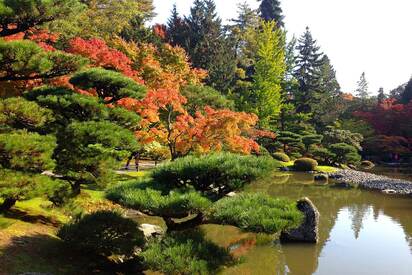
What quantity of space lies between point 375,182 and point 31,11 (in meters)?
22.6

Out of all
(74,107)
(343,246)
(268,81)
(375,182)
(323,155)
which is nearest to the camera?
(74,107)

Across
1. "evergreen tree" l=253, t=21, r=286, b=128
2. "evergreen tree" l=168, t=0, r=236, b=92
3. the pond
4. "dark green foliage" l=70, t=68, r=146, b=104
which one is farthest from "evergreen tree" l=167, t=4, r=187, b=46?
"dark green foliage" l=70, t=68, r=146, b=104

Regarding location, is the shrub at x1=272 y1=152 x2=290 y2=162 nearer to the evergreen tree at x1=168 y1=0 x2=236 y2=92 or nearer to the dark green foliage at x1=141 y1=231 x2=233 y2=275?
the evergreen tree at x1=168 y1=0 x2=236 y2=92

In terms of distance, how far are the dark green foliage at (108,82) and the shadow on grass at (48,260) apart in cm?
327

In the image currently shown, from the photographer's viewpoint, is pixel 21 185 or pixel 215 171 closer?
pixel 21 185

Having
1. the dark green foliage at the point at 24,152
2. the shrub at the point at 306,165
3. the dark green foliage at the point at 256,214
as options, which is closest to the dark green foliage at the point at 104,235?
the dark green foliage at the point at 24,152

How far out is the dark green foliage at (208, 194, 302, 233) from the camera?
5930 mm

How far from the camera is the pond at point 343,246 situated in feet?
30.5

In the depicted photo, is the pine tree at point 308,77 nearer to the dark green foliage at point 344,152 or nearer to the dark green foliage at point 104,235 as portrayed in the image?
the dark green foliage at point 344,152

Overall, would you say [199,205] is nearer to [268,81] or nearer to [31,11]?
[31,11]

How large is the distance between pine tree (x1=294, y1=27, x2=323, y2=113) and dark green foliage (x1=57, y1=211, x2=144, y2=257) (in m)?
36.2

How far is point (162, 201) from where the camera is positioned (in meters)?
6.19

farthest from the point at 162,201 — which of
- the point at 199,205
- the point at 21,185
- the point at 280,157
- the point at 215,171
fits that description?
the point at 280,157

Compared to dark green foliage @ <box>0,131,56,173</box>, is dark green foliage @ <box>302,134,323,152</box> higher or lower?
higher
